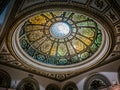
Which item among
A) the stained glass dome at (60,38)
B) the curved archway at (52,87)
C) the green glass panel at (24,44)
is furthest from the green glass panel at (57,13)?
the curved archway at (52,87)

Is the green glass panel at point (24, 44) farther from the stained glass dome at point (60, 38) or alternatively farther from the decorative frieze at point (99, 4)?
the decorative frieze at point (99, 4)

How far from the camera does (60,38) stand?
61.1 feet

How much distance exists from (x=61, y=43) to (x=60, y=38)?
0.60 m

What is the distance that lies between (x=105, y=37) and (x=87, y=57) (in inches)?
120

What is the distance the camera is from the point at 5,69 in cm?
1645

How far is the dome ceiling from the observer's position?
14824mm

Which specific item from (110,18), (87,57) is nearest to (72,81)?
(87,57)

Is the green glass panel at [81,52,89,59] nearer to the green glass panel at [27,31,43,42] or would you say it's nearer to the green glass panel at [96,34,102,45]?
the green glass panel at [96,34,102,45]

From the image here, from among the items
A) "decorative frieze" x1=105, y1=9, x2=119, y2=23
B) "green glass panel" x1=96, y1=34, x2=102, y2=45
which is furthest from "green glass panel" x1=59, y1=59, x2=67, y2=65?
"decorative frieze" x1=105, y1=9, x2=119, y2=23

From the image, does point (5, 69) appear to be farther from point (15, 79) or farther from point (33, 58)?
point (33, 58)

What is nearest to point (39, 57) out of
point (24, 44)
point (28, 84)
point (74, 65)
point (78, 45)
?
point (24, 44)

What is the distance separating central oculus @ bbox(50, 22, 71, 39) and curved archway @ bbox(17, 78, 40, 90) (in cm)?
428

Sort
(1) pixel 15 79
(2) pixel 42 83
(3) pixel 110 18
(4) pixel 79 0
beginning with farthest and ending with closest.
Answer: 1. (2) pixel 42 83
2. (1) pixel 15 79
3. (3) pixel 110 18
4. (4) pixel 79 0

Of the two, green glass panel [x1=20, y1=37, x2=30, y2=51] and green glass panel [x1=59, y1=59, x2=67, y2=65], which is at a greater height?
green glass panel [x1=20, y1=37, x2=30, y2=51]
